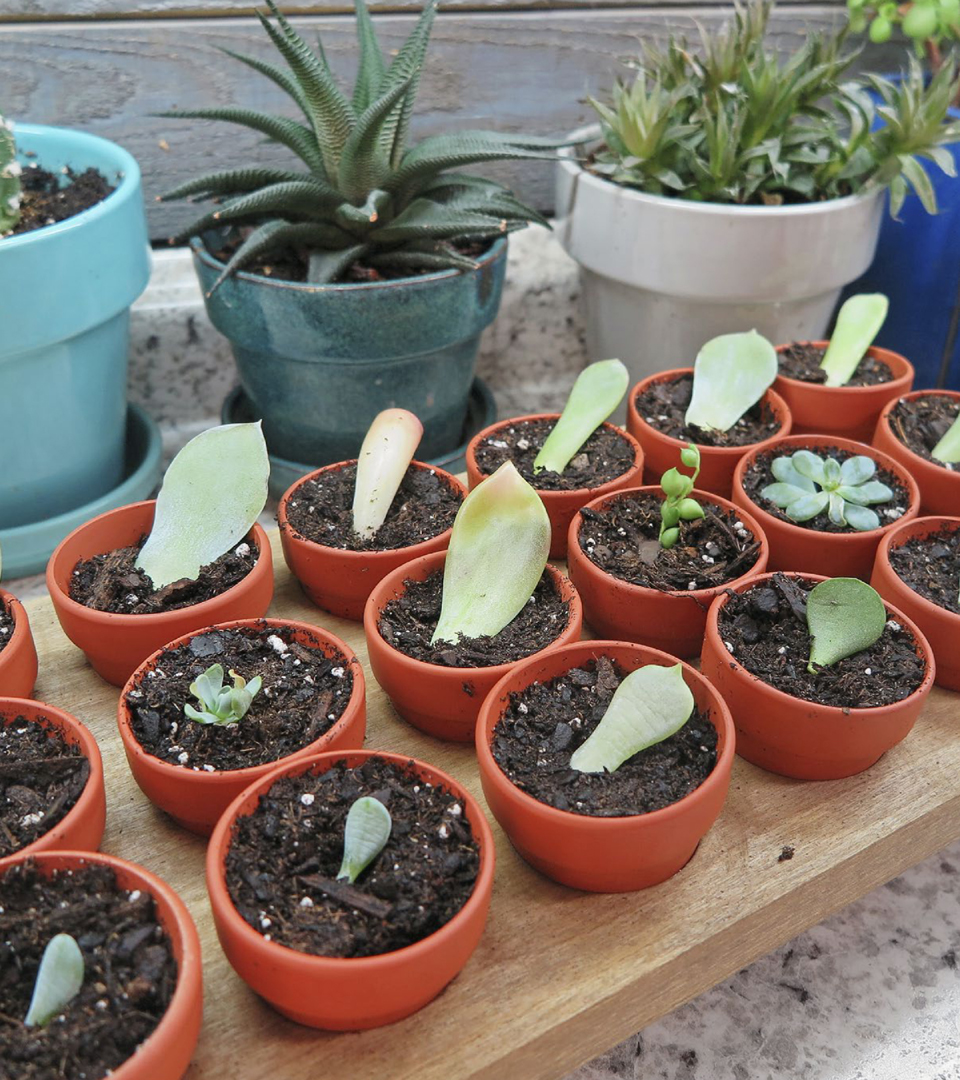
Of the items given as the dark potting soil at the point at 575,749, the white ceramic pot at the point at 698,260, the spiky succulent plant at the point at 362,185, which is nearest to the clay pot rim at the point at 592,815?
the dark potting soil at the point at 575,749

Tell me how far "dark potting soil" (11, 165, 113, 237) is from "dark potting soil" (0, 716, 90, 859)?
50 cm

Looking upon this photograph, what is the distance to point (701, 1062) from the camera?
72cm

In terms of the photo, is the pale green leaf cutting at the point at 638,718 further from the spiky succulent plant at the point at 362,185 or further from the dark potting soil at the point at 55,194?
the dark potting soil at the point at 55,194

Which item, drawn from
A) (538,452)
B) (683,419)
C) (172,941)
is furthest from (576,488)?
(172,941)

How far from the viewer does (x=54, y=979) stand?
0.51 metres

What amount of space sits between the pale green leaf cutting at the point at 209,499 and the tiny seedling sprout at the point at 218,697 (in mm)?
170

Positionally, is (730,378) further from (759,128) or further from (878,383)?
(759,128)

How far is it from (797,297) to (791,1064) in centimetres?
79

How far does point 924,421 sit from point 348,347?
1.87 feet

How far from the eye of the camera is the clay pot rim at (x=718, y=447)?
97 centimetres

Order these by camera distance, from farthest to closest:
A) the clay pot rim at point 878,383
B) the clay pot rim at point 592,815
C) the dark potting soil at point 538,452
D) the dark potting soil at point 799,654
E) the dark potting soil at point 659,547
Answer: the clay pot rim at point 878,383 < the dark potting soil at point 538,452 < the dark potting soil at point 659,547 < the dark potting soil at point 799,654 < the clay pot rim at point 592,815

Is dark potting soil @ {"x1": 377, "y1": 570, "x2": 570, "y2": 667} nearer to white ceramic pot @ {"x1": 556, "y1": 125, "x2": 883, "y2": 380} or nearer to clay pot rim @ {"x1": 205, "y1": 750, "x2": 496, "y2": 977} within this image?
clay pot rim @ {"x1": 205, "y1": 750, "x2": 496, "y2": 977}

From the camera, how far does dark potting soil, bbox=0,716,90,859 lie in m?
0.61

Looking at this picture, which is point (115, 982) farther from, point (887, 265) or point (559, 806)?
point (887, 265)
